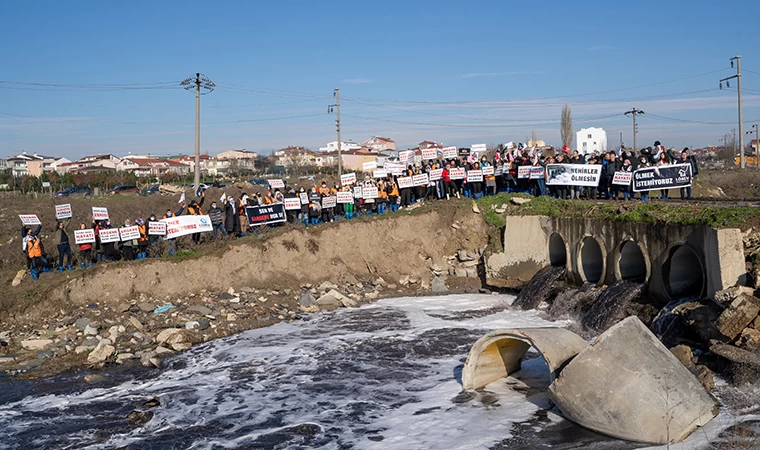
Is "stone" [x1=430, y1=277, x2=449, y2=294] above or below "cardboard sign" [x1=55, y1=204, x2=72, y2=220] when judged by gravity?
below

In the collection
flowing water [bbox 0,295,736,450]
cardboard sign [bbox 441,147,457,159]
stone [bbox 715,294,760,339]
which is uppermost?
cardboard sign [bbox 441,147,457,159]

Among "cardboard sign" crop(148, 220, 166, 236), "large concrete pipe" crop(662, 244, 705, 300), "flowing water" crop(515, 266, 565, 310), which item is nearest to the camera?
"large concrete pipe" crop(662, 244, 705, 300)

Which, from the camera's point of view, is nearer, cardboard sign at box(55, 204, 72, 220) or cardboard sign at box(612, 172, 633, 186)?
cardboard sign at box(55, 204, 72, 220)

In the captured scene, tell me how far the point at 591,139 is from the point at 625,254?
7247 centimetres

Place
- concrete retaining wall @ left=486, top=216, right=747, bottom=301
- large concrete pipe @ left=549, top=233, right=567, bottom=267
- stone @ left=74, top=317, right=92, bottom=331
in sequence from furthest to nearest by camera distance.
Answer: large concrete pipe @ left=549, top=233, right=567, bottom=267 < stone @ left=74, top=317, right=92, bottom=331 < concrete retaining wall @ left=486, top=216, right=747, bottom=301

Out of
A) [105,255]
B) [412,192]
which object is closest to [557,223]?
[412,192]

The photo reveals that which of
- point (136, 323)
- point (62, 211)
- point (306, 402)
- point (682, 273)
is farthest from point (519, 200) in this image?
point (62, 211)

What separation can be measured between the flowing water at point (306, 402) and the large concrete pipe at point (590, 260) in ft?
16.6

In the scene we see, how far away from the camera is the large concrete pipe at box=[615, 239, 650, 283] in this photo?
69.6 feet

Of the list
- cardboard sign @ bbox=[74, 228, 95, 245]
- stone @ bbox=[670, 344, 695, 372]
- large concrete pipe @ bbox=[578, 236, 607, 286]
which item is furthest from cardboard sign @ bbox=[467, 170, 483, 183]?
stone @ bbox=[670, 344, 695, 372]

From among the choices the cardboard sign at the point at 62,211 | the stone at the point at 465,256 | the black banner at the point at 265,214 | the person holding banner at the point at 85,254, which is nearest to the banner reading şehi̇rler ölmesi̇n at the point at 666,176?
the stone at the point at 465,256

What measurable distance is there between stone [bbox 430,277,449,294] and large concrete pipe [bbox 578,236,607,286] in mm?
5320

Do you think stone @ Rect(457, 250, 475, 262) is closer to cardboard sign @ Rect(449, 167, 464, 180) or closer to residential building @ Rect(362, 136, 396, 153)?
cardboard sign @ Rect(449, 167, 464, 180)

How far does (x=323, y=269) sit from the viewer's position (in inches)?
1021
